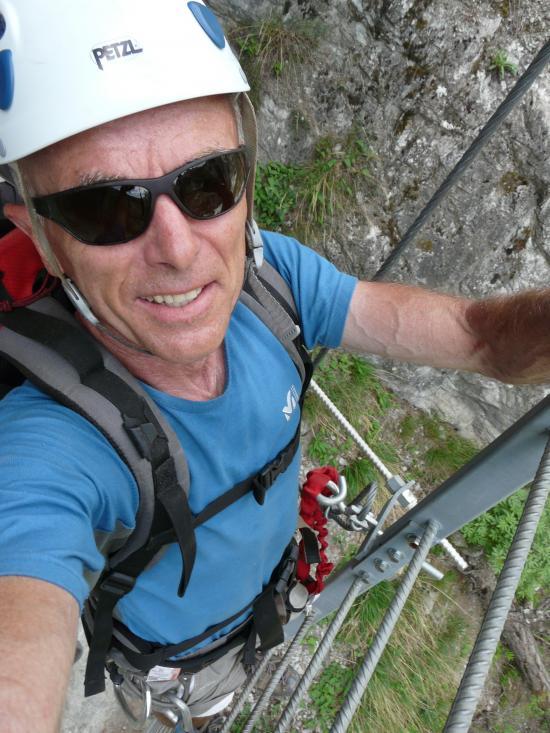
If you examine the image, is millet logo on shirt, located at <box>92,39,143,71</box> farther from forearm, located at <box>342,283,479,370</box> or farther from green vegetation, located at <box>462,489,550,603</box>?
green vegetation, located at <box>462,489,550,603</box>

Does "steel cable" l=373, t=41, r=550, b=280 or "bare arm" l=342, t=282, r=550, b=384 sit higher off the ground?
"steel cable" l=373, t=41, r=550, b=280

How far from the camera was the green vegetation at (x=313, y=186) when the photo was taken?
13.3 ft

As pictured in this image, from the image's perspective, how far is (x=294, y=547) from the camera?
2416 mm

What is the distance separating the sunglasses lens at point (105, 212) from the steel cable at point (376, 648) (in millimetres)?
1100

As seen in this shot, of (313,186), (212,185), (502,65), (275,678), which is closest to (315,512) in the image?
(275,678)

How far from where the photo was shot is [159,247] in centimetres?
131

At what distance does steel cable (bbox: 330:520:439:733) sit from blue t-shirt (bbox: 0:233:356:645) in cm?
49

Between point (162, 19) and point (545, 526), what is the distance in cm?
451

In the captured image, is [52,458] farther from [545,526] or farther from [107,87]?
[545,526]

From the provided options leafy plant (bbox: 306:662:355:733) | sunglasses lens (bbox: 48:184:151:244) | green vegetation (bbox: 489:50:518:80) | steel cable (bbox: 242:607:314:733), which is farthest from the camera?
leafy plant (bbox: 306:662:355:733)

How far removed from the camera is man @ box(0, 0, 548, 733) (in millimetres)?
1100

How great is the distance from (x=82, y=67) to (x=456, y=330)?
1324 mm

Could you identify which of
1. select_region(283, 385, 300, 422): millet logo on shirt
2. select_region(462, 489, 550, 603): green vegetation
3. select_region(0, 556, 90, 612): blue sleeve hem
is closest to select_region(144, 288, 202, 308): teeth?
select_region(283, 385, 300, 422): millet logo on shirt

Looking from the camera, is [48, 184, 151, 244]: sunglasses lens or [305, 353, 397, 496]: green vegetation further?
[305, 353, 397, 496]: green vegetation
